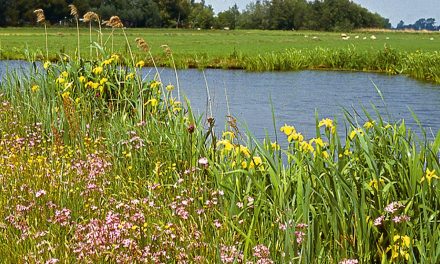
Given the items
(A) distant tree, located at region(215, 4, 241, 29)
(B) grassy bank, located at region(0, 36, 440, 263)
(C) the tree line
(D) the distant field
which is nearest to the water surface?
(D) the distant field

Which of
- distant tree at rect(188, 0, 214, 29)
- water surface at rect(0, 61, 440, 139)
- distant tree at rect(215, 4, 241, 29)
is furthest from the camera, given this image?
distant tree at rect(215, 4, 241, 29)

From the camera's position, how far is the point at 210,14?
142750mm

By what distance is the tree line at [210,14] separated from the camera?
112 meters

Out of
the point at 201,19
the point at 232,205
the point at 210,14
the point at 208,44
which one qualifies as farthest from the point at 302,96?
the point at 210,14

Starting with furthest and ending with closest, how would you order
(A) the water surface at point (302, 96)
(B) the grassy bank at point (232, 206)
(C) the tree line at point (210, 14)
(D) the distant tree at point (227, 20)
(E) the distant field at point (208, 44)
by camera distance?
(D) the distant tree at point (227, 20)
(C) the tree line at point (210, 14)
(E) the distant field at point (208, 44)
(A) the water surface at point (302, 96)
(B) the grassy bank at point (232, 206)

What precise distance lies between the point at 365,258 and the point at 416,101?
1604 centimetres

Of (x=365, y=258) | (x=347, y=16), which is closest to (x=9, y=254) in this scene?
(x=365, y=258)

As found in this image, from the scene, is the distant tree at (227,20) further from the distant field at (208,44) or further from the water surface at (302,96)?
the water surface at (302,96)

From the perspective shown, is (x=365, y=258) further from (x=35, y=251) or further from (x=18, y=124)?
(x=18, y=124)

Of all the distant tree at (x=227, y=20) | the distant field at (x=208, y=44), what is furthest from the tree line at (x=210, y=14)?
the distant field at (x=208, y=44)

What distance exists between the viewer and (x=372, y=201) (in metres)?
4.98

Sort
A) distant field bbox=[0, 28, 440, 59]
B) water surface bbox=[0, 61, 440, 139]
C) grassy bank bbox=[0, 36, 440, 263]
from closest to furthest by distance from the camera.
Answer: grassy bank bbox=[0, 36, 440, 263] → water surface bbox=[0, 61, 440, 139] → distant field bbox=[0, 28, 440, 59]

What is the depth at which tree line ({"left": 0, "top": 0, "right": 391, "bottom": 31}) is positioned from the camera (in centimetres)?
11194

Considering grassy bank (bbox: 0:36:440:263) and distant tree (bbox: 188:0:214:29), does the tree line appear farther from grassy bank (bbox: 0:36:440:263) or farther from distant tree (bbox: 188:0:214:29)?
grassy bank (bbox: 0:36:440:263)
